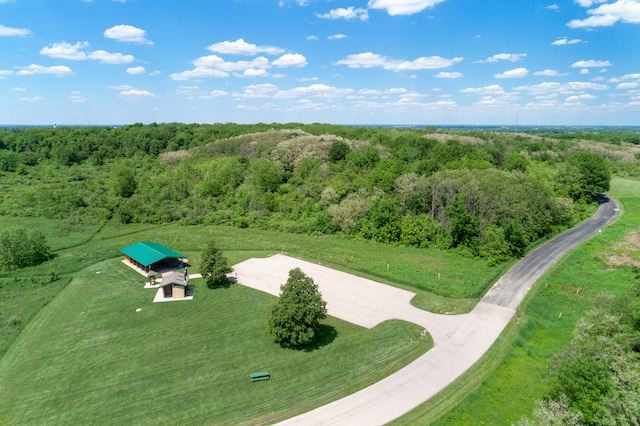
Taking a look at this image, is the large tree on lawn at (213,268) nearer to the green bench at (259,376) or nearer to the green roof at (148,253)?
the green roof at (148,253)

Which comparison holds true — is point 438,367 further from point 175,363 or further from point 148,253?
point 148,253

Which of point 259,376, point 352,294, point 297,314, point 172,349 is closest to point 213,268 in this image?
point 172,349

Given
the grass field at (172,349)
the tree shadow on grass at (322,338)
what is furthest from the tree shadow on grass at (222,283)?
the tree shadow on grass at (322,338)

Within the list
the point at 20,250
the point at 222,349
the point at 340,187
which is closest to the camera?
the point at 222,349

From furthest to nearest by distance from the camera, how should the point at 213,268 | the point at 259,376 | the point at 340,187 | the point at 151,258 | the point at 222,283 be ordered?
the point at 340,187 < the point at 151,258 < the point at 222,283 < the point at 213,268 < the point at 259,376

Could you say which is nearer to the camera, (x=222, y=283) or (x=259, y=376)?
(x=259, y=376)

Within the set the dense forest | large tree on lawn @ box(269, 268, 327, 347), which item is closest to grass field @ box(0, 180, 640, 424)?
large tree on lawn @ box(269, 268, 327, 347)

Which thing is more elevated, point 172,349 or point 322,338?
point 172,349
